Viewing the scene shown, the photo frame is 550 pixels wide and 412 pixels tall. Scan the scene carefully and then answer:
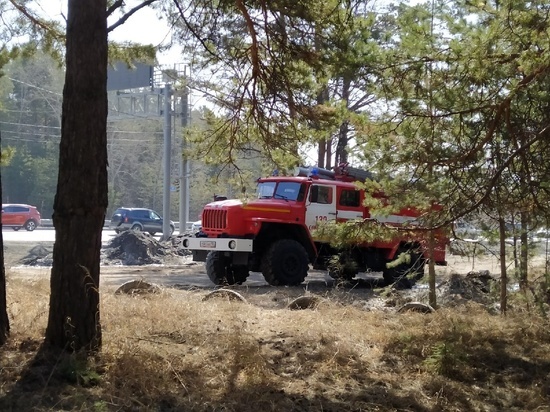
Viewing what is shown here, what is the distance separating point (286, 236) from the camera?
17656mm

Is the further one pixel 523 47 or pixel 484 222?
pixel 484 222

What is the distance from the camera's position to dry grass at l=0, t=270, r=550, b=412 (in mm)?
6605

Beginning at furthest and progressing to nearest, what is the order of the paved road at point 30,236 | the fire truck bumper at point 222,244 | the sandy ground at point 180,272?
the paved road at point 30,236 → the sandy ground at point 180,272 → the fire truck bumper at point 222,244

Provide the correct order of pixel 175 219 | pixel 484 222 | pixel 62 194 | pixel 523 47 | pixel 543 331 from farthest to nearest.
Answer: pixel 175 219 → pixel 484 222 → pixel 543 331 → pixel 523 47 → pixel 62 194

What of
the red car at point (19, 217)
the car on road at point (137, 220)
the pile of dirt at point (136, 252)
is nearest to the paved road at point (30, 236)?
the red car at point (19, 217)

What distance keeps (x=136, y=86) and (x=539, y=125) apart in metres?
24.2

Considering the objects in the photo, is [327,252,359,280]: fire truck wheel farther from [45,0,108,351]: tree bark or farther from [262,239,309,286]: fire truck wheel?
[45,0,108,351]: tree bark

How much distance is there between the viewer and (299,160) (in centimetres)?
1044

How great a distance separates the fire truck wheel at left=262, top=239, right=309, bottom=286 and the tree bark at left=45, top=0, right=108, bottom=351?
9.74 m

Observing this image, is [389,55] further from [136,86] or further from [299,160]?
[136,86]

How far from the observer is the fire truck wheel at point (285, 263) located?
55.3 feet

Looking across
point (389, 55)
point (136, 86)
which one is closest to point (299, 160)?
point (389, 55)

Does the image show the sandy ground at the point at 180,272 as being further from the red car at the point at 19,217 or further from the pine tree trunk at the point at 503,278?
the red car at the point at 19,217

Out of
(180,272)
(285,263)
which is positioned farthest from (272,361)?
(180,272)
